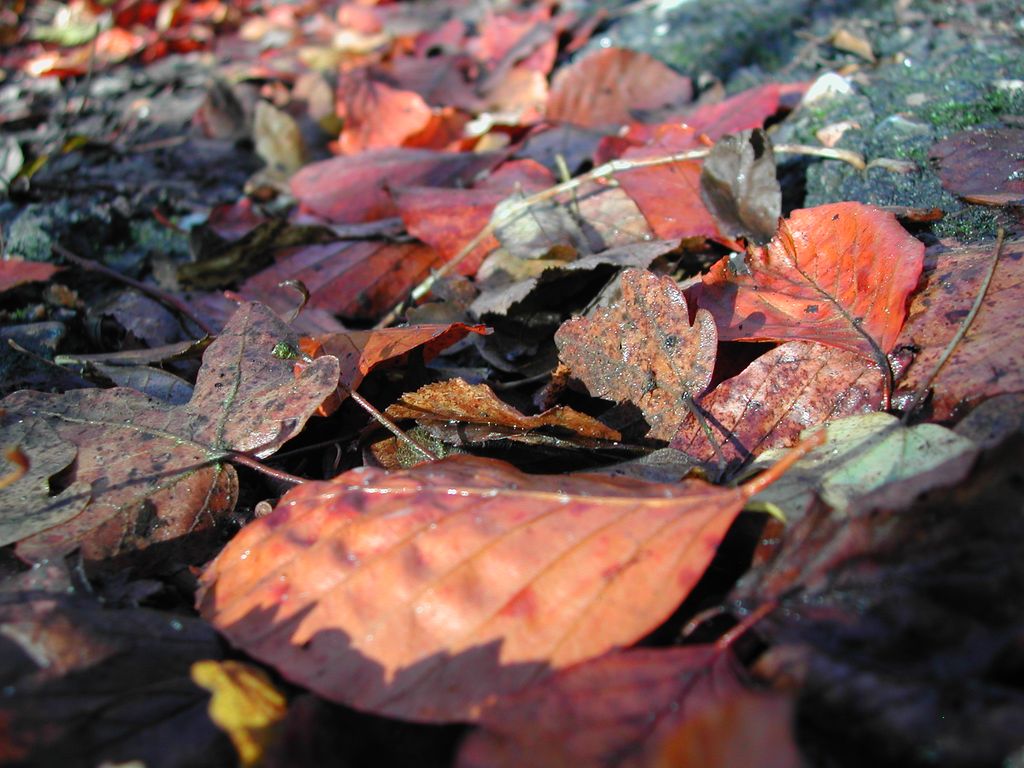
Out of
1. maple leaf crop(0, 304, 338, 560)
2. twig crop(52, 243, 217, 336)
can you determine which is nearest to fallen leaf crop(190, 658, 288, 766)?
maple leaf crop(0, 304, 338, 560)

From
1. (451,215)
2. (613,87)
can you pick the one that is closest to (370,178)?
(451,215)

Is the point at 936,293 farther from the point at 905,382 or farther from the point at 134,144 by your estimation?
the point at 134,144

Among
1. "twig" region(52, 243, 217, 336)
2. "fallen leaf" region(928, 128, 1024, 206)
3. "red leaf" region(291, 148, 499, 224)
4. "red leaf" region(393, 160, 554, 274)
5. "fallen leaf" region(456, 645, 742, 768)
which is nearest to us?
"fallen leaf" region(456, 645, 742, 768)

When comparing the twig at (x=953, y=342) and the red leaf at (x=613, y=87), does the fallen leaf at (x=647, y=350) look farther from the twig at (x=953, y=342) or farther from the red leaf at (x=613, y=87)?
the red leaf at (x=613, y=87)

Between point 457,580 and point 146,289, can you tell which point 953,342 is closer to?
point 457,580

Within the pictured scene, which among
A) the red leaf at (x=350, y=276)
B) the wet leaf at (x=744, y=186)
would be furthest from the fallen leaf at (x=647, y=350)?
the red leaf at (x=350, y=276)

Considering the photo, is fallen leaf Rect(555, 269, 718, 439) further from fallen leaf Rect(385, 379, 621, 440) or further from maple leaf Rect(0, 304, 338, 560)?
maple leaf Rect(0, 304, 338, 560)

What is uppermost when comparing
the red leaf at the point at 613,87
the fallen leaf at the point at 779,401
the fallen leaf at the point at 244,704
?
the red leaf at the point at 613,87
